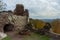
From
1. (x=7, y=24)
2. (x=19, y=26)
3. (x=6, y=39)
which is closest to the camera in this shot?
(x=6, y=39)

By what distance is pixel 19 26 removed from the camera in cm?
3588

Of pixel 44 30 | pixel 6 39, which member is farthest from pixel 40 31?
pixel 6 39

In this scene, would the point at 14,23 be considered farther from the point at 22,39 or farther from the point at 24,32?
the point at 22,39

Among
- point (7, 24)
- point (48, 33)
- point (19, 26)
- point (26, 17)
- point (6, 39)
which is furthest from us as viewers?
point (26, 17)

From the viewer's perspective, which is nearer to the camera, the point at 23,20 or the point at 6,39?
the point at 6,39

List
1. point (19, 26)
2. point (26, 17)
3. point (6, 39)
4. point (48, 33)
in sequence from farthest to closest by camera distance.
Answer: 1. point (26, 17)
2. point (19, 26)
3. point (48, 33)
4. point (6, 39)

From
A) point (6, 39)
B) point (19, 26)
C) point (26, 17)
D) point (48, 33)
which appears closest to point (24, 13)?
point (26, 17)

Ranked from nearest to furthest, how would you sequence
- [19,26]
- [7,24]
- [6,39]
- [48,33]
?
1. [6,39]
2. [48,33]
3. [7,24]
4. [19,26]

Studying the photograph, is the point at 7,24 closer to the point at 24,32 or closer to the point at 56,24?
the point at 24,32

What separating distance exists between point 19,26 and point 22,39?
828 centimetres

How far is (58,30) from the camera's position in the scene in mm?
34781

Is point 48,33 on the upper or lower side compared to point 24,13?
lower

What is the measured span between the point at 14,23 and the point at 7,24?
5.25ft

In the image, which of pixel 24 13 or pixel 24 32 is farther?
pixel 24 13
